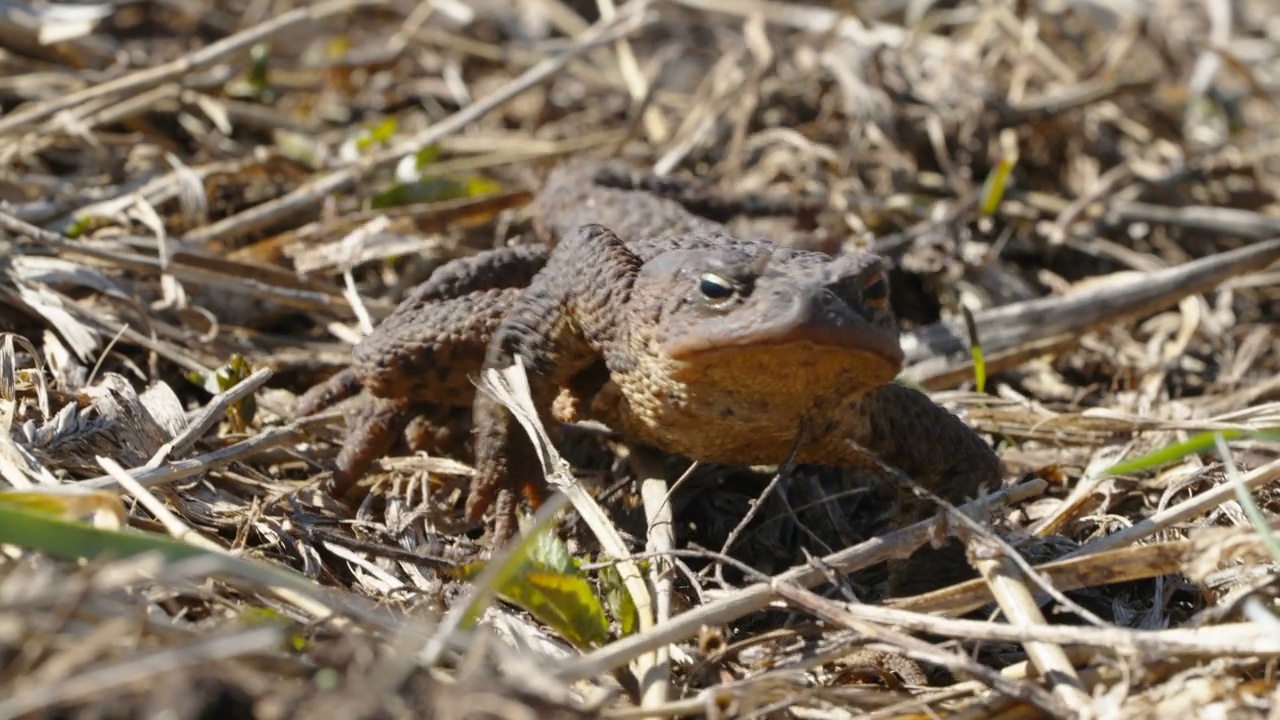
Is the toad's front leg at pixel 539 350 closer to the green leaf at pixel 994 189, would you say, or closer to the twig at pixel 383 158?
the twig at pixel 383 158

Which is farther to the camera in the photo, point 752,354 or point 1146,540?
point 1146,540

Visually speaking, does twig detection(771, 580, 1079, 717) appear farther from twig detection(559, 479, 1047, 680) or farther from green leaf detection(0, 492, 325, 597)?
green leaf detection(0, 492, 325, 597)

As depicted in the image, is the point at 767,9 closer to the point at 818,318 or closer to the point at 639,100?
the point at 639,100

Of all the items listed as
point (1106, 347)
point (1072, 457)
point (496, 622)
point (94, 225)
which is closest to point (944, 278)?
point (1106, 347)

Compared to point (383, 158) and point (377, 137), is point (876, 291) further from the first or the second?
point (377, 137)

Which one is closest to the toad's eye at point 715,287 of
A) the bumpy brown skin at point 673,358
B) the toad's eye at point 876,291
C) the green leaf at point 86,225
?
the bumpy brown skin at point 673,358

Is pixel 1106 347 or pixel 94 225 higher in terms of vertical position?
pixel 94 225

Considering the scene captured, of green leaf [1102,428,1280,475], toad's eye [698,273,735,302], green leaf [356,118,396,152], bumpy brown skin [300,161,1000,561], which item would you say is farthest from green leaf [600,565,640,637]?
green leaf [356,118,396,152]
